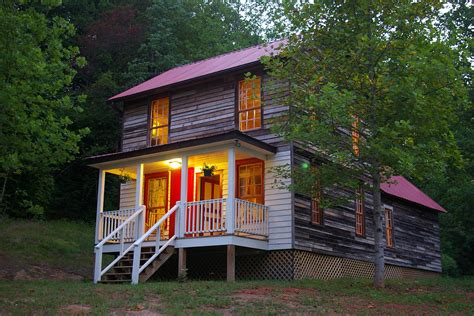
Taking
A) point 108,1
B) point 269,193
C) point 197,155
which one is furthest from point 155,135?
point 108,1

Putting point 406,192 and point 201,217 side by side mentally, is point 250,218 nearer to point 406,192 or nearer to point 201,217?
point 201,217

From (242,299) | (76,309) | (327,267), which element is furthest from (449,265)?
(76,309)

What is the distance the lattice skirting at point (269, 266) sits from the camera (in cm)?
1527

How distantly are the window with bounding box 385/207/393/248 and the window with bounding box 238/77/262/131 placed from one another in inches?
295

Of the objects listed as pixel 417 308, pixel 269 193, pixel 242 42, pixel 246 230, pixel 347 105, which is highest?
pixel 242 42

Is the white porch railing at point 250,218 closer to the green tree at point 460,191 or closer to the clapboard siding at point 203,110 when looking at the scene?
the clapboard siding at point 203,110

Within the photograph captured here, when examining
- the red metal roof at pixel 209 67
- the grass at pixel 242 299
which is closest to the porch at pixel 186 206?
the grass at pixel 242 299

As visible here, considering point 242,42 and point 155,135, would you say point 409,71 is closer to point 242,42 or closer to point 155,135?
point 155,135

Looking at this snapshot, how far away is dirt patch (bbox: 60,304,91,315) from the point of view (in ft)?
28.7

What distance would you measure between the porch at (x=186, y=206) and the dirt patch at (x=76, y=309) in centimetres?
426

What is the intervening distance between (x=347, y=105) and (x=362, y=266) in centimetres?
793

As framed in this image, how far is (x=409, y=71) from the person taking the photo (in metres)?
12.3

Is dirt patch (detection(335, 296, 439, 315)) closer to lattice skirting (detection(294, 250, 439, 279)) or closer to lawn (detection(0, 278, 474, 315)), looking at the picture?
lawn (detection(0, 278, 474, 315))

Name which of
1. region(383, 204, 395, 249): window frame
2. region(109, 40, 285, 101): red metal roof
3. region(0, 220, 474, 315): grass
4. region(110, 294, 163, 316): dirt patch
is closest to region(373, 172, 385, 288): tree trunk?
region(0, 220, 474, 315): grass
